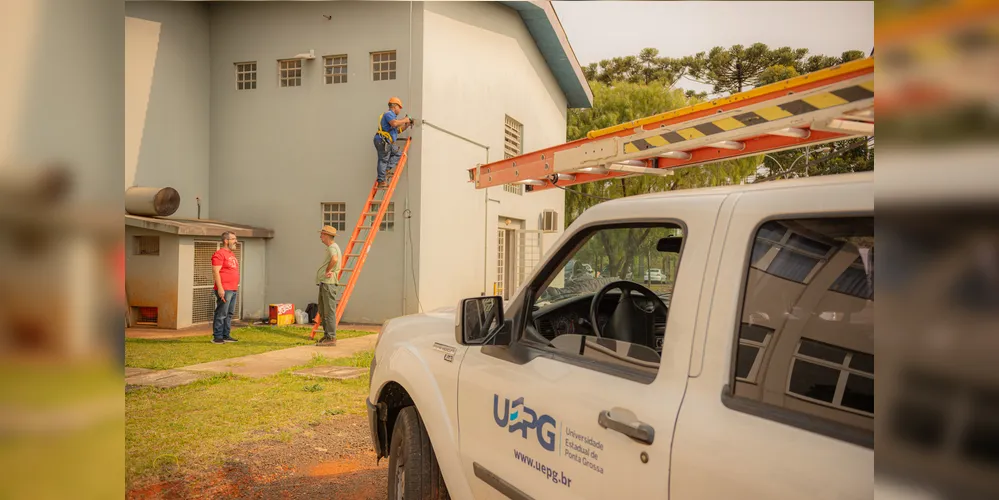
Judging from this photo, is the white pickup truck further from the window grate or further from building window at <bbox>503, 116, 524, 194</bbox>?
building window at <bbox>503, 116, 524, 194</bbox>

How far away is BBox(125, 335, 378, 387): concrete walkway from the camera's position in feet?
26.4

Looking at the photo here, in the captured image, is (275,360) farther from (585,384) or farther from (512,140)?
(512,140)

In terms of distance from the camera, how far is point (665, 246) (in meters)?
2.38

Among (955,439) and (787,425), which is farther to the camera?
(787,425)

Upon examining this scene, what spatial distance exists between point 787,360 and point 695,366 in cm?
25

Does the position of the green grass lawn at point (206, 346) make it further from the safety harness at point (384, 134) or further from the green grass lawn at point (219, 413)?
the safety harness at point (384, 134)

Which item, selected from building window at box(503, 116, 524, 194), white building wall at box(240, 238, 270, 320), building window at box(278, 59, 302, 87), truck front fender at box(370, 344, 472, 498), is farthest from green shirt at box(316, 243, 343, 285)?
truck front fender at box(370, 344, 472, 498)

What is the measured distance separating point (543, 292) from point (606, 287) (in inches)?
15.4

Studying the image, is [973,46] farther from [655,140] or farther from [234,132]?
[234,132]

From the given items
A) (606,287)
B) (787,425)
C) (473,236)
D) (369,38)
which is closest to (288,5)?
(369,38)

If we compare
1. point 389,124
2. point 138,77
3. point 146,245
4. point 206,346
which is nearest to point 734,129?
point 206,346

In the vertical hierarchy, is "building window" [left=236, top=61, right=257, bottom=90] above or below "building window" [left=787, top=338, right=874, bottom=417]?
above

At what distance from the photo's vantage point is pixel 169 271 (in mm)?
13148

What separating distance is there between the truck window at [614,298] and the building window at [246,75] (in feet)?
46.2
